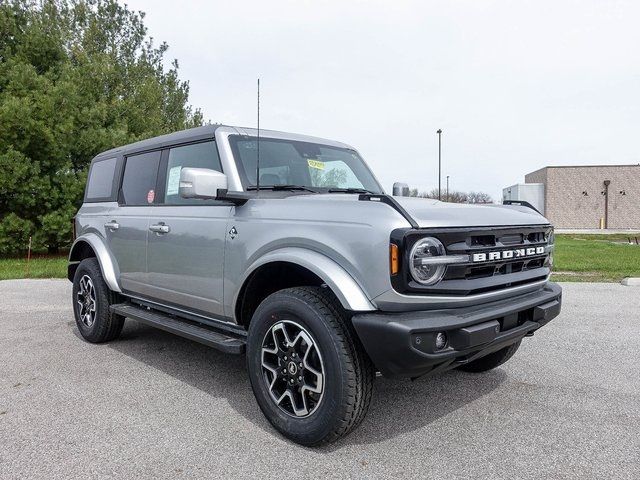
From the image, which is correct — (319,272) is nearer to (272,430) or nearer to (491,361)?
(272,430)

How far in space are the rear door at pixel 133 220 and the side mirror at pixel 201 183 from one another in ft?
4.22

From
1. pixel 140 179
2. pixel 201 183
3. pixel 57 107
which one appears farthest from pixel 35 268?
pixel 201 183

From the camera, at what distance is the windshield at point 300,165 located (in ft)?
12.1

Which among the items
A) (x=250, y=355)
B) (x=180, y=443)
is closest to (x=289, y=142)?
Result: (x=250, y=355)

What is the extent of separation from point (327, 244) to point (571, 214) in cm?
5339

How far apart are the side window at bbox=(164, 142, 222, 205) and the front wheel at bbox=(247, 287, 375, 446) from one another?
4.17ft

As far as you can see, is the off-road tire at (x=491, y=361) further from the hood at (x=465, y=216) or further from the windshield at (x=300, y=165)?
the windshield at (x=300, y=165)

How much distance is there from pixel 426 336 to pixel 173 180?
2.63m

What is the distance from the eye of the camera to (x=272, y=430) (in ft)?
10.2

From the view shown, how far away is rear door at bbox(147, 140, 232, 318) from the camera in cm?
358

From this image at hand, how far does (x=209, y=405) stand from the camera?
3.50m

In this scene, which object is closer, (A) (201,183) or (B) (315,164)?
(A) (201,183)

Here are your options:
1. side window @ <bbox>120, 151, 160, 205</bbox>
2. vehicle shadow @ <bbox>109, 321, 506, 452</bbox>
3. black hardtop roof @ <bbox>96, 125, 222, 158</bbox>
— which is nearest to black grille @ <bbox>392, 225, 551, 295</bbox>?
vehicle shadow @ <bbox>109, 321, 506, 452</bbox>

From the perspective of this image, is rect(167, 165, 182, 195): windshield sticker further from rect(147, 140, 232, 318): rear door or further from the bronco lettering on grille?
the bronco lettering on grille
